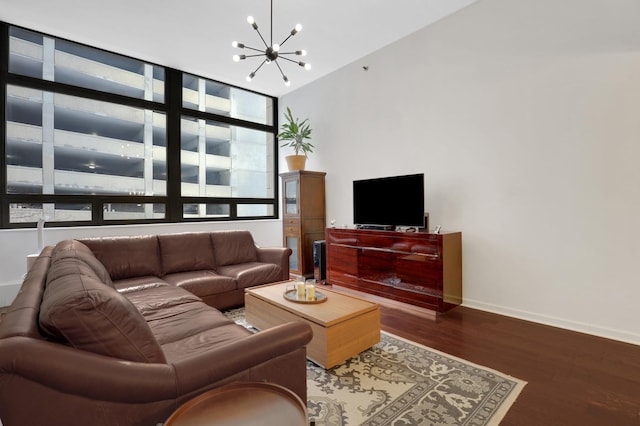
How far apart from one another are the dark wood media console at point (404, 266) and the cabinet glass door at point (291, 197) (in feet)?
3.59

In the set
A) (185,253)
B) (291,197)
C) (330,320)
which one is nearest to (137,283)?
(185,253)

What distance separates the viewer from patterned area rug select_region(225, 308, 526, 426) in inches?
67.7

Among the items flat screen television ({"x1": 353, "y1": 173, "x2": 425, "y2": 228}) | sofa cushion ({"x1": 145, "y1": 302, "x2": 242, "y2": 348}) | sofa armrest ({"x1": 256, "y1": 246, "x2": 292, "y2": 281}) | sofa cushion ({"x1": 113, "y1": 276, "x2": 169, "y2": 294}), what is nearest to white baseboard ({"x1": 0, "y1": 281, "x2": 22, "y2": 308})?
sofa cushion ({"x1": 113, "y1": 276, "x2": 169, "y2": 294})

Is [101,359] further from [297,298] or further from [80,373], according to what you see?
A: [297,298]

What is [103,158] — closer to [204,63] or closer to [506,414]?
[204,63]

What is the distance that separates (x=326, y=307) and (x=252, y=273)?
1.48 meters

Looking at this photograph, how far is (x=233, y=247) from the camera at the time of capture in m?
4.17

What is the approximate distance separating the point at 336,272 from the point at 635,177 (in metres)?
3.25

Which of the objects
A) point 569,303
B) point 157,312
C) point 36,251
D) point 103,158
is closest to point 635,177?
point 569,303

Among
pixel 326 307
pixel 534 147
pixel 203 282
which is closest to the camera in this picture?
pixel 326 307

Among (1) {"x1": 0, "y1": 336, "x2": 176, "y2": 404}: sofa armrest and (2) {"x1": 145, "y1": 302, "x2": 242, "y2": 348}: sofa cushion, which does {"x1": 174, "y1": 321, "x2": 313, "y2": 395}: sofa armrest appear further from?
(2) {"x1": 145, "y1": 302, "x2": 242, "y2": 348}: sofa cushion

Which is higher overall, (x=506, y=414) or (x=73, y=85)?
(x=73, y=85)

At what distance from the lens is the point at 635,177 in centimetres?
259

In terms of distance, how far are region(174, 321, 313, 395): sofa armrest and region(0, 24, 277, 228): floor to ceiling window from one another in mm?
4037
